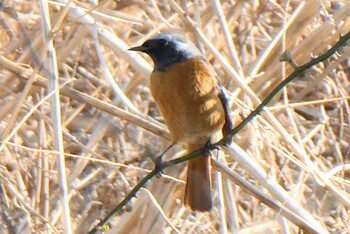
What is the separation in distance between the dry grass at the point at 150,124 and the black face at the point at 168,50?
6 centimetres

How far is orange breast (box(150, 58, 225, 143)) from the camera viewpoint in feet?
9.33

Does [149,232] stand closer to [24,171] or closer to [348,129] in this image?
[24,171]

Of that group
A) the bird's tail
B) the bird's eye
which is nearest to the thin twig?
the bird's tail

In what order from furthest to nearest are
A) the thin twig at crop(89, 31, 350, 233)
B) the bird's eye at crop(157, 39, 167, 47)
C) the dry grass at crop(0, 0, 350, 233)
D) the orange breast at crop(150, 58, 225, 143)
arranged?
the dry grass at crop(0, 0, 350, 233)
the bird's eye at crop(157, 39, 167, 47)
the orange breast at crop(150, 58, 225, 143)
the thin twig at crop(89, 31, 350, 233)

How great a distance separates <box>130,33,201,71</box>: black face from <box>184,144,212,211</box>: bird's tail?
1.27 ft

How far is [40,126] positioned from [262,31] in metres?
1.46

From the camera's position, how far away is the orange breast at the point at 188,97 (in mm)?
2844

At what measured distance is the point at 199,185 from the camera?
2957 mm

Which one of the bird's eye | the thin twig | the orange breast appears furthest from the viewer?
the bird's eye

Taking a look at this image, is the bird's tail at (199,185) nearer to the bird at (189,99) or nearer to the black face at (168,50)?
the bird at (189,99)

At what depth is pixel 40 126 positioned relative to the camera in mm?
3631

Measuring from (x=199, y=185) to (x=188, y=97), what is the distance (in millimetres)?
357

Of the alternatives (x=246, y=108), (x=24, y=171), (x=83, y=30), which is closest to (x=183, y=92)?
(x=246, y=108)

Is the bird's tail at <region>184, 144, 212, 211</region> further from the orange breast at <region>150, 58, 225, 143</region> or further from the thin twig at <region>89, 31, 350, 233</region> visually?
the thin twig at <region>89, 31, 350, 233</region>
